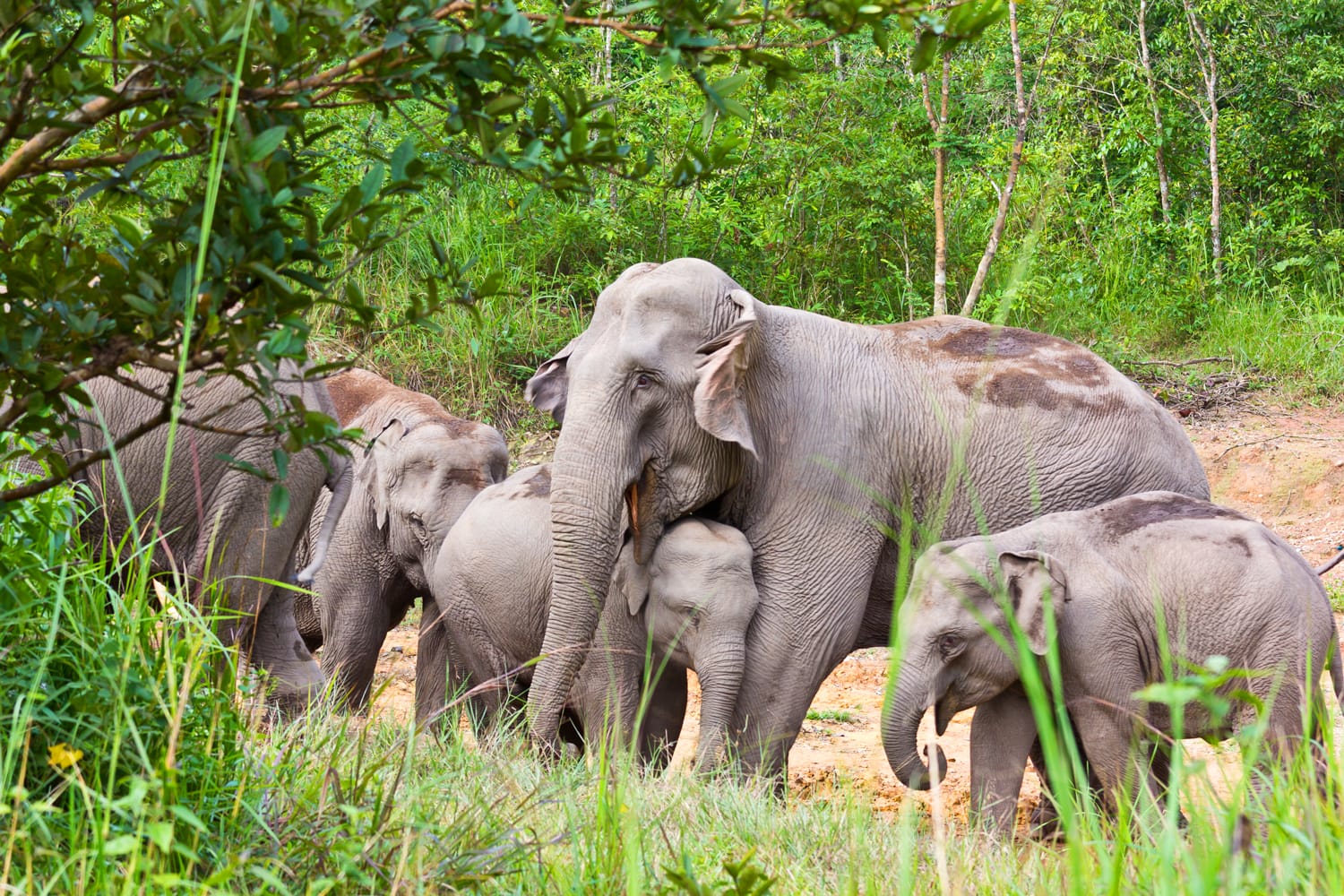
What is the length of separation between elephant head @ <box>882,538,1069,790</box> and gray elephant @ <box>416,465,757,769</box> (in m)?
0.59

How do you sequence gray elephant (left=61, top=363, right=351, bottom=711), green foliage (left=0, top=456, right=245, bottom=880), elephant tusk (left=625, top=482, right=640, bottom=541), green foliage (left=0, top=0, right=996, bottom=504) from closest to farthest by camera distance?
green foliage (left=0, top=0, right=996, bottom=504)
green foliage (left=0, top=456, right=245, bottom=880)
elephant tusk (left=625, top=482, right=640, bottom=541)
gray elephant (left=61, top=363, right=351, bottom=711)

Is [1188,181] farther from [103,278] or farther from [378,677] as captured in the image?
[103,278]

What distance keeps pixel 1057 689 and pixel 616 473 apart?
10.5ft

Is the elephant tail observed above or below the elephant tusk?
below

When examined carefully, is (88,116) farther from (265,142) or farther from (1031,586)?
(1031,586)

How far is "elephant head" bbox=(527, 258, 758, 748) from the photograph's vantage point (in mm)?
5051

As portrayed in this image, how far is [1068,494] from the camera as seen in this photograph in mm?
5512

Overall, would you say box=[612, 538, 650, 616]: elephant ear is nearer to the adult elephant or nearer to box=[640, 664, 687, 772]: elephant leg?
the adult elephant

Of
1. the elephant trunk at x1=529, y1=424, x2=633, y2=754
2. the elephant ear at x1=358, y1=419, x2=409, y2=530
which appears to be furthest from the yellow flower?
the elephant ear at x1=358, y1=419, x2=409, y2=530

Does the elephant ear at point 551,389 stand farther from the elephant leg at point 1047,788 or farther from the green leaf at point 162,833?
the green leaf at point 162,833

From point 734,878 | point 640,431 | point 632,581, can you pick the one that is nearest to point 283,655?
point 632,581

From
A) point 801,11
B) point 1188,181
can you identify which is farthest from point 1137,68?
point 801,11

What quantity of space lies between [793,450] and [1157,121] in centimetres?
903

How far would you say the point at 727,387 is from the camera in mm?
5023
